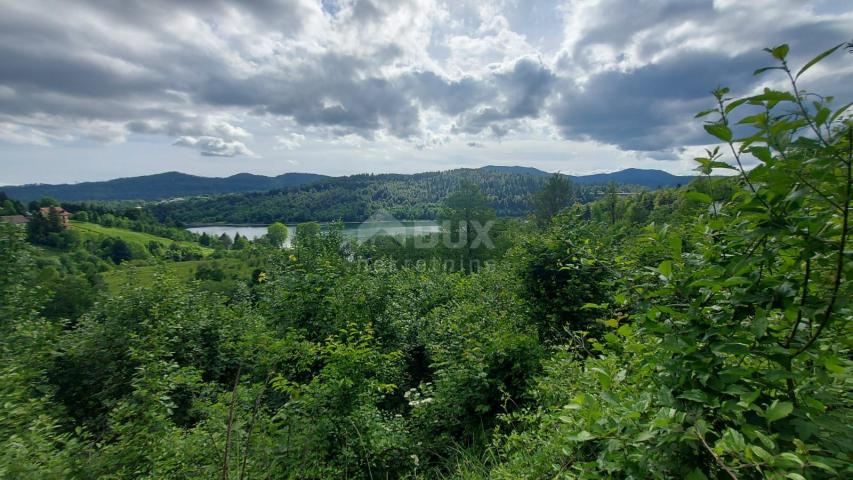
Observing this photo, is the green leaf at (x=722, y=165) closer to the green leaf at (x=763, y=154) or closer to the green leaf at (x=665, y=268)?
the green leaf at (x=763, y=154)

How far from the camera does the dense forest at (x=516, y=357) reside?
1.08m

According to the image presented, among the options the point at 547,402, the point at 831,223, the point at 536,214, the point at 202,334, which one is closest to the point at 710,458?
the point at 831,223

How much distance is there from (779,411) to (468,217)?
33.7m

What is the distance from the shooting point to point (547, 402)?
400cm

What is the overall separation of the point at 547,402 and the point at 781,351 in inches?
131

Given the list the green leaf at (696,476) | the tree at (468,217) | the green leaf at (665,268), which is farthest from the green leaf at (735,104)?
the tree at (468,217)

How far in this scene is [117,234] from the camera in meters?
78.4

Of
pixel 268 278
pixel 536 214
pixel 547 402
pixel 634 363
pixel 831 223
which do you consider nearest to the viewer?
pixel 831 223

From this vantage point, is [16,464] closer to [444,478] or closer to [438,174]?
[444,478]

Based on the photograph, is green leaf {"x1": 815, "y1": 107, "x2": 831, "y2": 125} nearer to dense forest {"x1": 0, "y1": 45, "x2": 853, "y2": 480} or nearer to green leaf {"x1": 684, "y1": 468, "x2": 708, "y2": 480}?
dense forest {"x1": 0, "y1": 45, "x2": 853, "y2": 480}

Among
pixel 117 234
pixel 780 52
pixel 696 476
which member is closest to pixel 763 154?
pixel 780 52

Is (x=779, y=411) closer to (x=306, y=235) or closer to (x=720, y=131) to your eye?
(x=720, y=131)

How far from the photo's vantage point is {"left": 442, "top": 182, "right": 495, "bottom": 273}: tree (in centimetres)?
3341

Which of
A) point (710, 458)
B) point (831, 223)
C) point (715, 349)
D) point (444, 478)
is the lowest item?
point (444, 478)
